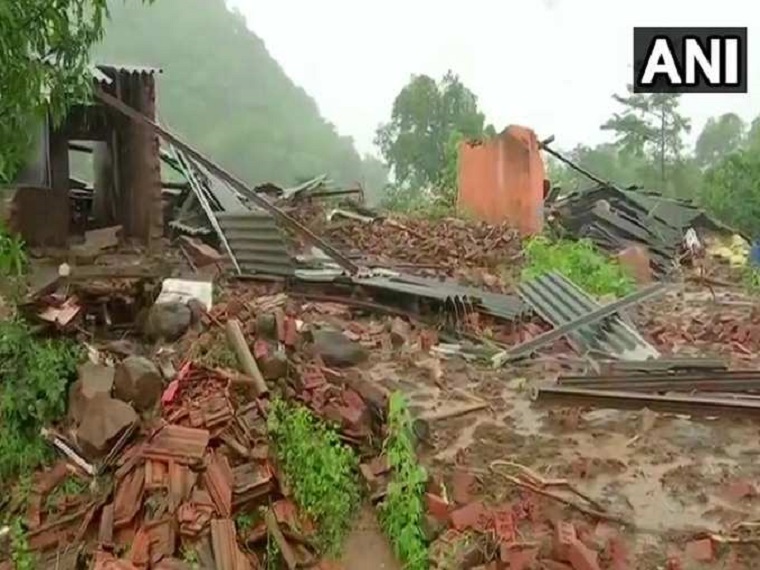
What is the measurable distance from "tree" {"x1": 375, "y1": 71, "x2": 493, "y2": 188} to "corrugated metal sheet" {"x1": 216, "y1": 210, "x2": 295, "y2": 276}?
12.8 meters

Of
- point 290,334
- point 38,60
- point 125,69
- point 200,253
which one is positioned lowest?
point 290,334

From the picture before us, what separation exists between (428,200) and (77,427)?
442 inches

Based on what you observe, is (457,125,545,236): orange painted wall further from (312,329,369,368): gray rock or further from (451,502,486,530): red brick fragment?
(451,502,486,530): red brick fragment

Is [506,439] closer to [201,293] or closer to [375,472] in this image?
[375,472]

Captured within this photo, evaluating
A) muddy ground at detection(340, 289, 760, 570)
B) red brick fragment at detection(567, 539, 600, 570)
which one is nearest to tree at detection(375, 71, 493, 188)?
muddy ground at detection(340, 289, 760, 570)

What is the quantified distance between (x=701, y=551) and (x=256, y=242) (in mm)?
6323

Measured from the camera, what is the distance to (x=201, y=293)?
7449mm

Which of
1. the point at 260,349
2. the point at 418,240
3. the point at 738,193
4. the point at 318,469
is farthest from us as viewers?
the point at 738,193

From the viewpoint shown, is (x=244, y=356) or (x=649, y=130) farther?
(x=649, y=130)

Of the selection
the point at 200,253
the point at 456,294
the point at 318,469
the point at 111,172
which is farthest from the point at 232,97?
the point at 318,469

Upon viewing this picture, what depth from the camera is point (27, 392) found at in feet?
18.9

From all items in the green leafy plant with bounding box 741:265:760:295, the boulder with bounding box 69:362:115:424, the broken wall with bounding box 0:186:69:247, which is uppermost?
the broken wall with bounding box 0:186:69:247

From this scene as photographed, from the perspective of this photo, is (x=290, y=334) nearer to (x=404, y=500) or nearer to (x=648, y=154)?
(x=404, y=500)

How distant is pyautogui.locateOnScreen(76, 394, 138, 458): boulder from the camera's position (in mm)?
5379
